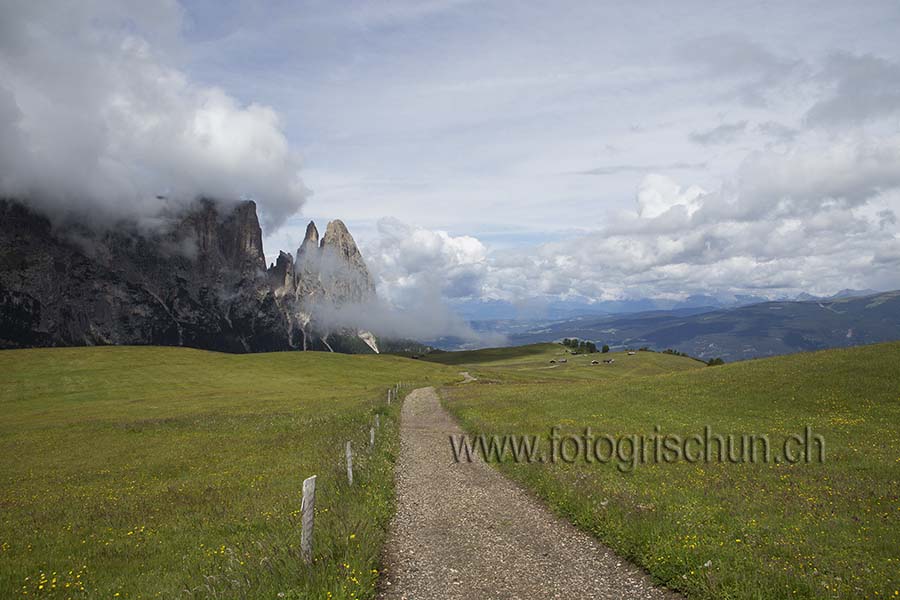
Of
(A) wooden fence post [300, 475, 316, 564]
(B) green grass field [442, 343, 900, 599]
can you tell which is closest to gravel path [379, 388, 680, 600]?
(B) green grass field [442, 343, 900, 599]

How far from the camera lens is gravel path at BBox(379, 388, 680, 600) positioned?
1066cm

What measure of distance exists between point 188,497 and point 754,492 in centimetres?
2185

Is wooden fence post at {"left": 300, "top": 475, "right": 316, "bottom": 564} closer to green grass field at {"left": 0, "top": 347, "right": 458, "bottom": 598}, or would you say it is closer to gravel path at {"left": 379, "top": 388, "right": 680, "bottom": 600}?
green grass field at {"left": 0, "top": 347, "right": 458, "bottom": 598}

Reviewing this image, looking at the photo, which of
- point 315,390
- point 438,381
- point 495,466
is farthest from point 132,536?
point 438,381

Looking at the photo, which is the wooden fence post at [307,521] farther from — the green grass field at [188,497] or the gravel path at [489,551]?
the gravel path at [489,551]

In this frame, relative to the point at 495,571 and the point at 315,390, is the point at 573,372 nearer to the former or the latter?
the point at 315,390

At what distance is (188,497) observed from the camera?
21172mm

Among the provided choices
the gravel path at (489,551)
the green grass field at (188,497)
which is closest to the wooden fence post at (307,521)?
the green grass field at (188,497)

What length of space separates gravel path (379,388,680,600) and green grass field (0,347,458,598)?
0.92 meters

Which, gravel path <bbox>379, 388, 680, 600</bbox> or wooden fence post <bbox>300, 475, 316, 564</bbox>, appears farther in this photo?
wooden fence post <bbox>300, 475, 316, 564</bbox>

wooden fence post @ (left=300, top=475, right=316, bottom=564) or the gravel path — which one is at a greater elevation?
wooden fence post @ (left=300, top=475, right=316, bottom=564)

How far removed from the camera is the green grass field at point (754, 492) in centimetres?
1044

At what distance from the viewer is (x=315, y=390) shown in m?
75.1

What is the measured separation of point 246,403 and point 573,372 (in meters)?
86.3
